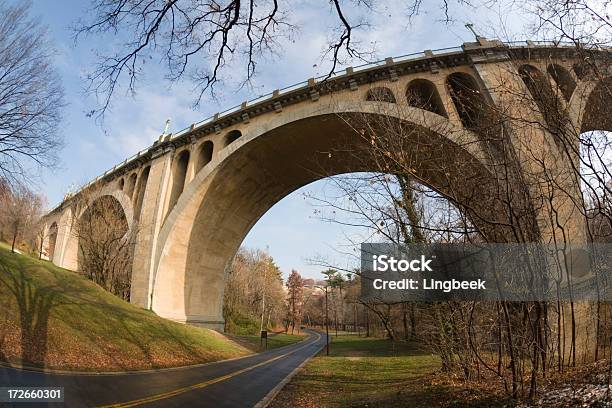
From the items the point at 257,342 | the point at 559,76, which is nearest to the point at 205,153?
the point at 257,342

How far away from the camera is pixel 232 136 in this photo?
27.5m

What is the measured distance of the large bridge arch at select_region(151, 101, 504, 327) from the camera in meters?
24.0

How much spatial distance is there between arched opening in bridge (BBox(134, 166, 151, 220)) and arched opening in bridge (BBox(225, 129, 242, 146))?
30.0 ft

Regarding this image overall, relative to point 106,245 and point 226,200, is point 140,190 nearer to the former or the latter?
point 106,245

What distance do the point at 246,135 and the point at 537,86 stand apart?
69.1 feet

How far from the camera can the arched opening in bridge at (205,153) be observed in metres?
28.8

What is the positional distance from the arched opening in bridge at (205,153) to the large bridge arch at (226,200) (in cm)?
248

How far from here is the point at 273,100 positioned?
78.2ft

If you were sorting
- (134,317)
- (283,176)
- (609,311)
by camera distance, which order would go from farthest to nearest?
(283,176)
(134,317)
(609,311)

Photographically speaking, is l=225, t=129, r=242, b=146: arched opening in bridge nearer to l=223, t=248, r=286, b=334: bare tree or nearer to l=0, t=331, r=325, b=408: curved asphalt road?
l=223, t=248, r=286, b=334: bare tree

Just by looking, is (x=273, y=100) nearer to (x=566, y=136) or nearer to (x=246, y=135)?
(x=246, y=135)

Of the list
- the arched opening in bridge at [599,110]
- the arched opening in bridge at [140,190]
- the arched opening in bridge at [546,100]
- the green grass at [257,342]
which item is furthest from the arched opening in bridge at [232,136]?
the arched opening in bridge at [546,100]

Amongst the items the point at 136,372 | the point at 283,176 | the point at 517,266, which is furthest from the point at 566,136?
the point at 283,176

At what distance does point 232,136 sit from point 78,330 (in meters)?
16.5
